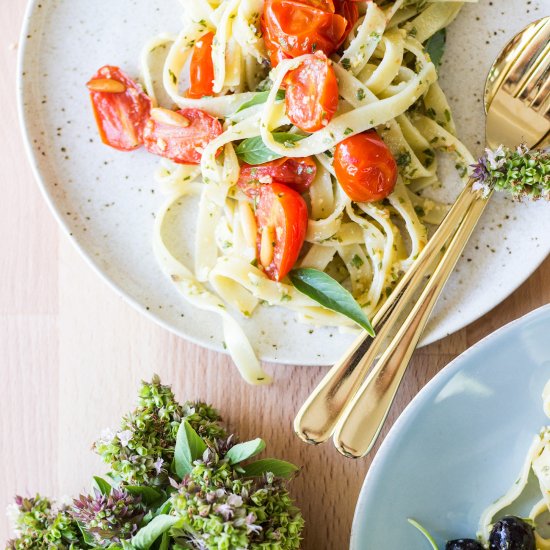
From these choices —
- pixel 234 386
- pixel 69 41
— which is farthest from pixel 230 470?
pixel 69 41

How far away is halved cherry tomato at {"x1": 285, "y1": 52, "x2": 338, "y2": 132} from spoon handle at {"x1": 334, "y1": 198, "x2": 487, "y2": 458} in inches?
19.7

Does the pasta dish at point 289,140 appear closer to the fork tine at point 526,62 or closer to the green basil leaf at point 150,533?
the fork tine at point 526,62

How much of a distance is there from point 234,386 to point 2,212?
0.94 meters

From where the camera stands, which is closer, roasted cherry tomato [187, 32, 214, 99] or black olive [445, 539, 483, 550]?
black olive [445, 539, 483, 550]

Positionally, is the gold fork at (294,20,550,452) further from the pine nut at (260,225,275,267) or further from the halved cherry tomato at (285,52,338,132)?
the halved cherry tomato at (285,52,338,132)

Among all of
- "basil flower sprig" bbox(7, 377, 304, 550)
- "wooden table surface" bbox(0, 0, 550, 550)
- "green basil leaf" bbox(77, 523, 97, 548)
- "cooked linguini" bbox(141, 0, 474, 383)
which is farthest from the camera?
"wooden table surface" bbox(0, 0, 550, 550)

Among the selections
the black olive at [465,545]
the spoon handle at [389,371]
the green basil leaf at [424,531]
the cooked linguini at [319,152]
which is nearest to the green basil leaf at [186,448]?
the cooked linguini at [319,152]

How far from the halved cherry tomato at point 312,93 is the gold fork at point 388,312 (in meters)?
0.45

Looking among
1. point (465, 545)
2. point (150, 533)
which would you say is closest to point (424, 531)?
point (465, 545)

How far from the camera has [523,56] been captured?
2166 mm

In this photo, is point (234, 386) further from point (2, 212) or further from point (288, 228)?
point (2, 212)

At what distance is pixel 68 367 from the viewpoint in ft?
8.16

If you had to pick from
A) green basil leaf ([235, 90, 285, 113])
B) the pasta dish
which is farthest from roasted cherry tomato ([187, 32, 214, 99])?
green basil leaf ([235, 90, 285, 113])

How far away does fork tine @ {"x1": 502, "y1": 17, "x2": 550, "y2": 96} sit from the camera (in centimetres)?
215
